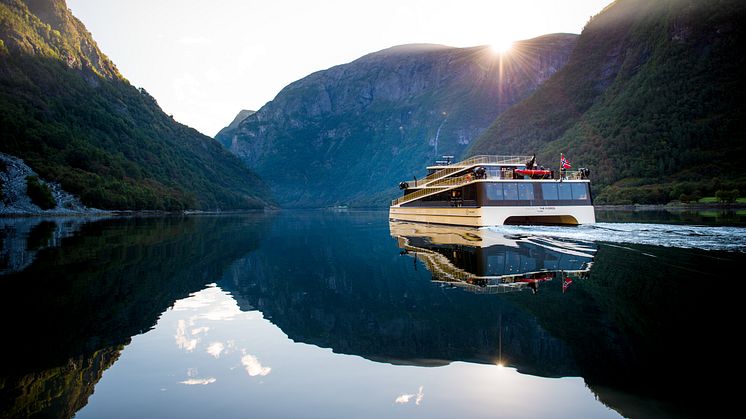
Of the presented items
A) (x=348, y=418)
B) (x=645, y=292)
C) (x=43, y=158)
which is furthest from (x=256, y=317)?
(x=43, y=158)

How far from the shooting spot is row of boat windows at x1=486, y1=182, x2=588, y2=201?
3866cm

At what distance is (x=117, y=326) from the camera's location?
9164mm

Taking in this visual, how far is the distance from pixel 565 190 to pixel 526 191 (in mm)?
3381

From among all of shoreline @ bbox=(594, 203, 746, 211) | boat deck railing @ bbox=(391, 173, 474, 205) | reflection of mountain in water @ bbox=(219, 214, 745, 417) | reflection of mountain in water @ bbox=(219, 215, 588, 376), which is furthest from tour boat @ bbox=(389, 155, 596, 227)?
shoreline @ bbox=(594, 203, 746, 211)

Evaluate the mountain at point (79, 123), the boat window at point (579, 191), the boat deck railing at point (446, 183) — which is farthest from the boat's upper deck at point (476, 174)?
the mountain at point (79, 123)

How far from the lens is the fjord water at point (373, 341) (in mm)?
5598

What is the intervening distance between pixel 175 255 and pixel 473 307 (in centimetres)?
1676

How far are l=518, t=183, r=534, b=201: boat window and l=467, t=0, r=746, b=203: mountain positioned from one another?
235 ft

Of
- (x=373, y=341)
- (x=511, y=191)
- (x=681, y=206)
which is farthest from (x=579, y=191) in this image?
(x=681, y=206)

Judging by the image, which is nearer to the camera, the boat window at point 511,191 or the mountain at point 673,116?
the boat window at point 511,191

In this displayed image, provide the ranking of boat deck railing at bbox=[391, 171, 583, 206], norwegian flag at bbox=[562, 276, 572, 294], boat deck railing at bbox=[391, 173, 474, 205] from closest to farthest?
norwegian flag at bbox=[562, 276, 572, 294] < boat deck railing at bbox=[391, 171, 583, 206] < boat deck railing at bbox=[391, 173, 474, 205]

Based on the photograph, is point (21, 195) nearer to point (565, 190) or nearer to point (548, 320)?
point (565, 190)

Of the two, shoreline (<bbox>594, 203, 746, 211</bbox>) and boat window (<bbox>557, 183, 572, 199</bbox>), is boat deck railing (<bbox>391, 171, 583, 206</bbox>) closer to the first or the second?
boat window (<bbox>557, 183, 572, 199</bbox>)

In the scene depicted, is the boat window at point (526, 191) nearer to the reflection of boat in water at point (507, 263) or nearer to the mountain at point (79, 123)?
the reflection of boat in water at point (507, 263)
